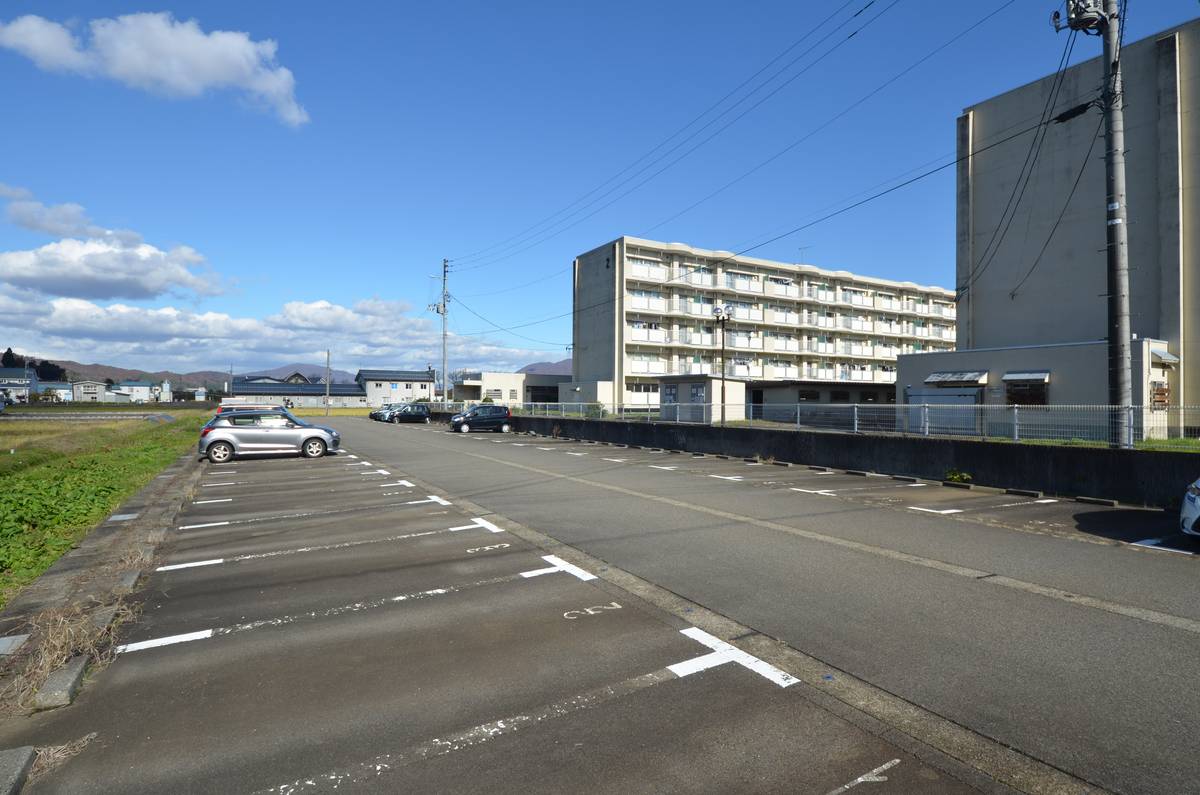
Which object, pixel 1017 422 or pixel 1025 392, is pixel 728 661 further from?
pixel 1025 392

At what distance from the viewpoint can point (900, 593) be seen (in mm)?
5949

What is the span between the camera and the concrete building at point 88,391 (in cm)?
13184

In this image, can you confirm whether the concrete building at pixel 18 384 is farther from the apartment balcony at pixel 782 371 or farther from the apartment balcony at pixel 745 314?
the apartment balcony at pixel 782 371

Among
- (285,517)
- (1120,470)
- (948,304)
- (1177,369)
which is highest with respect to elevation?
(948,304)

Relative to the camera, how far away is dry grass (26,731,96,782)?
3.21 meters

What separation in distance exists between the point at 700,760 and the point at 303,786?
1.88 metres

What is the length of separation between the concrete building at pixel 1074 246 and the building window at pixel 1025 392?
0.04 meters

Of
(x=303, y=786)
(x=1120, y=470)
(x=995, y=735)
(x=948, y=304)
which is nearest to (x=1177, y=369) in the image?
(x=1120, y=470)

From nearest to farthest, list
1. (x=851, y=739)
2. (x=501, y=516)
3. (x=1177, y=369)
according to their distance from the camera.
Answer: (x=851, y=739) < (x=501, y=516) < (x=1177, y=369)

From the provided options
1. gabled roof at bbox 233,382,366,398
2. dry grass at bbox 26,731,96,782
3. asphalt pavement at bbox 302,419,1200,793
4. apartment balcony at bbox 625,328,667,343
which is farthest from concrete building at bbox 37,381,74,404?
dry grass at bbox 26,731,96,782

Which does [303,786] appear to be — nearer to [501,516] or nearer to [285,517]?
[501,516]

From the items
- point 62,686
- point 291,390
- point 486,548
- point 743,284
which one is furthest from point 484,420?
point 291,390

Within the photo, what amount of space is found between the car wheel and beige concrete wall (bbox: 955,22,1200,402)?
94.7ft

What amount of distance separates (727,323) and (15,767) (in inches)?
2303
